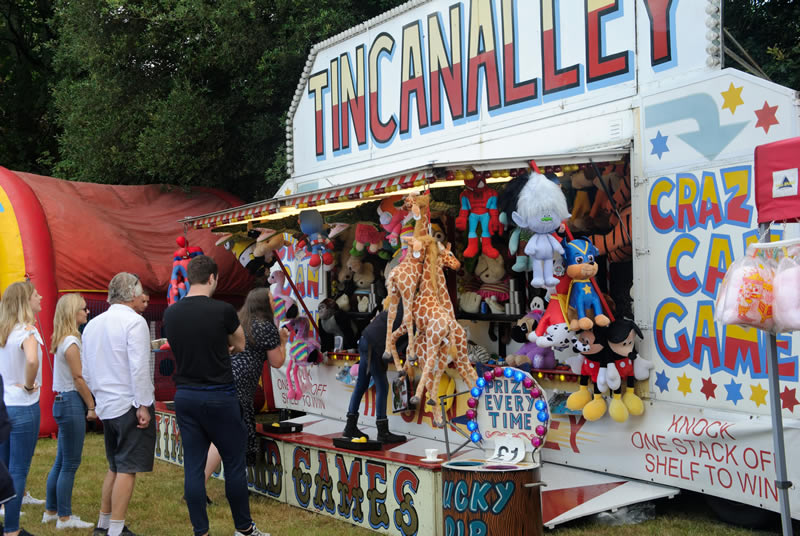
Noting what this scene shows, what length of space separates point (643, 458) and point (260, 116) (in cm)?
915

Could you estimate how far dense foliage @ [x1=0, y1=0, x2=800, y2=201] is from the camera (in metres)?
12.7

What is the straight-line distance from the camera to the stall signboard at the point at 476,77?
618 centimetres

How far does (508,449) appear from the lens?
5613 mm

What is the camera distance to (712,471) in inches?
222

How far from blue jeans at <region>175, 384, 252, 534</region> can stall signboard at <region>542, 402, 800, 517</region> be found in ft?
8.83

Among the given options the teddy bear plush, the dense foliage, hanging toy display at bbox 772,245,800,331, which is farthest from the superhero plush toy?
the dense foliage

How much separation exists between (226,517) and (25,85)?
14.1m

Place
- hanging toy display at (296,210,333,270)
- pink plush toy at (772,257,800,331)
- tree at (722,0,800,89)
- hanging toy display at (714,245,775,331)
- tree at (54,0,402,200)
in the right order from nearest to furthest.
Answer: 1. pink plush toy at (772,257,800,331)
2. hanging toy display at (714,245,775,331)
3. hanging toy display at (296,210,333,270)
4. tree at (722,0,800,89)
5. tree at (54,0,402,200)

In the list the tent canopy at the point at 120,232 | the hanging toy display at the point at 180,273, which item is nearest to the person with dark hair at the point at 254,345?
the hanging toy display at the point at 180,273

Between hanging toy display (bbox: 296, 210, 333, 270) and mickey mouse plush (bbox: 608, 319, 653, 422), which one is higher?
hanging toy display (bbox: 296, 210, 333, 270)

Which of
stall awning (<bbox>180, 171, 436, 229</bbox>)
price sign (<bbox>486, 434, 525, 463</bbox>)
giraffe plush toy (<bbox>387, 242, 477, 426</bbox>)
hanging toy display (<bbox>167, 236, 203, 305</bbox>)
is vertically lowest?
price sign (<bbox>486, 434, 525, 463</bbox>)

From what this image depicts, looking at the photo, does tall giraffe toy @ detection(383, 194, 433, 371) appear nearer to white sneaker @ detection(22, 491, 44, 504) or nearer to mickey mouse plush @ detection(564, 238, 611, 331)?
mickey mouse plush @ detection(564, 238, 611, 331)

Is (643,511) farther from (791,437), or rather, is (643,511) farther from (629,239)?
(629,239)

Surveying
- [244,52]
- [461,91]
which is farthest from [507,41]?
[244,52]
